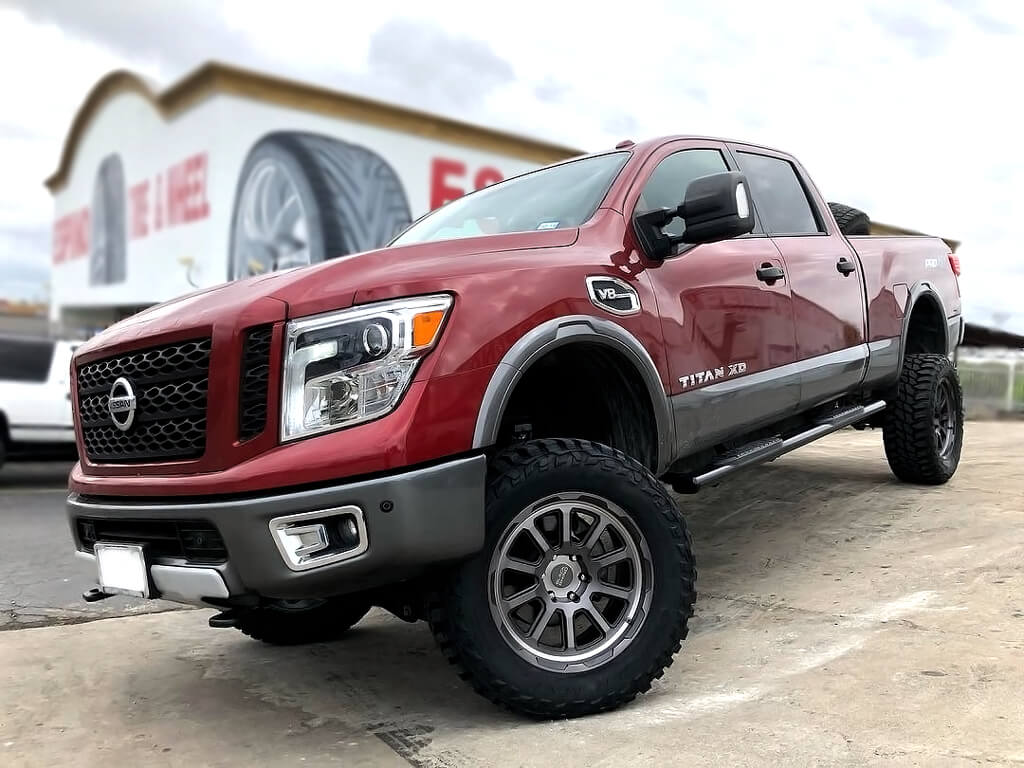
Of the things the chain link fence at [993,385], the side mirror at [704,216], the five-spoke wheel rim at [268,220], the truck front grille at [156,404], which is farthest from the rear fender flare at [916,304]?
the five-spoke wheel rim at [268,220]

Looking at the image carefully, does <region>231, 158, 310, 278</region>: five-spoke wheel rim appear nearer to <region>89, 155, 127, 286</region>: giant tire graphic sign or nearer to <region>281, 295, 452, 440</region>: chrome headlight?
<region>89, 155, 127, 286</region>: giant tire graphic sign

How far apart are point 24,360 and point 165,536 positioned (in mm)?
8569

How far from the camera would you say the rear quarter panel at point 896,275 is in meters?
5.15

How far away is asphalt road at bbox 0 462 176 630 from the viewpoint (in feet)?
15.1

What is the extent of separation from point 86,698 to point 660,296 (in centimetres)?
255

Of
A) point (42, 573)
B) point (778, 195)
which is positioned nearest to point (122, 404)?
point (42, 573)

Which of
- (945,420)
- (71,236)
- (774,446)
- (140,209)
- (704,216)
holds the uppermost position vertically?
(140,209)

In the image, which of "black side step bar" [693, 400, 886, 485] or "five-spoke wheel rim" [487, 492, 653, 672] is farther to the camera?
"black side step bar" [693, 400, 886, 485]

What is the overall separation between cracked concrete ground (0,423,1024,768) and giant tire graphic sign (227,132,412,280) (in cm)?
1866

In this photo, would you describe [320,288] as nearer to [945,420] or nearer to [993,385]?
[945,420]

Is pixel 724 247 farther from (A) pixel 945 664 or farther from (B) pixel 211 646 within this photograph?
(B) pixel 211 646

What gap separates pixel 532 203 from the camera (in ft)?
12.6

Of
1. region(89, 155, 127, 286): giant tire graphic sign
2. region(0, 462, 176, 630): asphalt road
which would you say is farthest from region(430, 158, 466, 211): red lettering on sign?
region(0, 462, 176, 630): asphalt road

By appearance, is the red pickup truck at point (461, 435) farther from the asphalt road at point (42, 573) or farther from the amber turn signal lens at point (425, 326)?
the asphalt road at point (42, 573)
